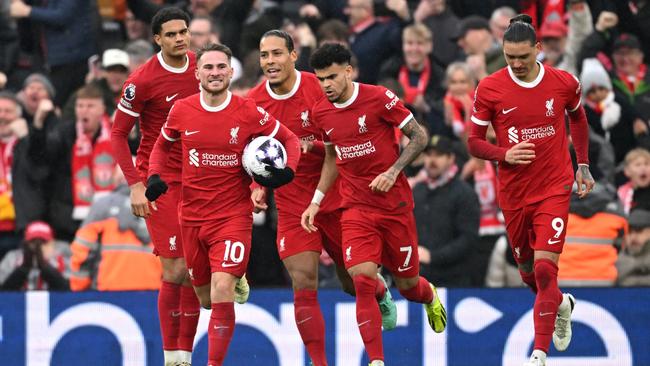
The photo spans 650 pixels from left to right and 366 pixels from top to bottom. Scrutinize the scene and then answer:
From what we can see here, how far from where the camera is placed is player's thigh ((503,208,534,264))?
12.9 meters

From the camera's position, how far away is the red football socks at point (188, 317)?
12977mm

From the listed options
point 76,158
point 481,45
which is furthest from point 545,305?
point 76,158

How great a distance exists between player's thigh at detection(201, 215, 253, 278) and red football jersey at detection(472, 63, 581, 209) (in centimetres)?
210

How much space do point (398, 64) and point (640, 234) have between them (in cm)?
364

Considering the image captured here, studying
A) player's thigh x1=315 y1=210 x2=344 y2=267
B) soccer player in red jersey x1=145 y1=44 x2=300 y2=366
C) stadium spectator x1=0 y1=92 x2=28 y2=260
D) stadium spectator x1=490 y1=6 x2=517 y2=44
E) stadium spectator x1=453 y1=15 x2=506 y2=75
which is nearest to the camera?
soccer player in red jersey x1=145 y1=44 x2=300 y2=366

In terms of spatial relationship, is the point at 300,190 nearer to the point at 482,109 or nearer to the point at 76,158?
the point at 482,109

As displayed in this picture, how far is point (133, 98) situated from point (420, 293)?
9.34 ft

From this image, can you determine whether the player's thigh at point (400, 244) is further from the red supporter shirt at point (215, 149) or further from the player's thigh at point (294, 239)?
the red supporter shirt at point (215, 149)

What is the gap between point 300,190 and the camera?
13.0 meters

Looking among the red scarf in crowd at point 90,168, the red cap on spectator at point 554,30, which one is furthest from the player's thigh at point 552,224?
the red scarf in crowd at point 90,168

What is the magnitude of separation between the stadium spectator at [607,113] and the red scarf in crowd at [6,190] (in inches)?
232

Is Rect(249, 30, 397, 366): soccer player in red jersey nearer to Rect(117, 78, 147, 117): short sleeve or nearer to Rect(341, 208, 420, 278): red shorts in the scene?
Rect(341, 208, 420, 278): red shorts

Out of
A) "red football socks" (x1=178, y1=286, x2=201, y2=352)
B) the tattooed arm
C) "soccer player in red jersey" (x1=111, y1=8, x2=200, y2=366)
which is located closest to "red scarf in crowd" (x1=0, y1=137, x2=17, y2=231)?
"soccer player in red jersey" (x1=111, y1=8, x2=200, y2=366)

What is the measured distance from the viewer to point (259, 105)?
12.9 meters
